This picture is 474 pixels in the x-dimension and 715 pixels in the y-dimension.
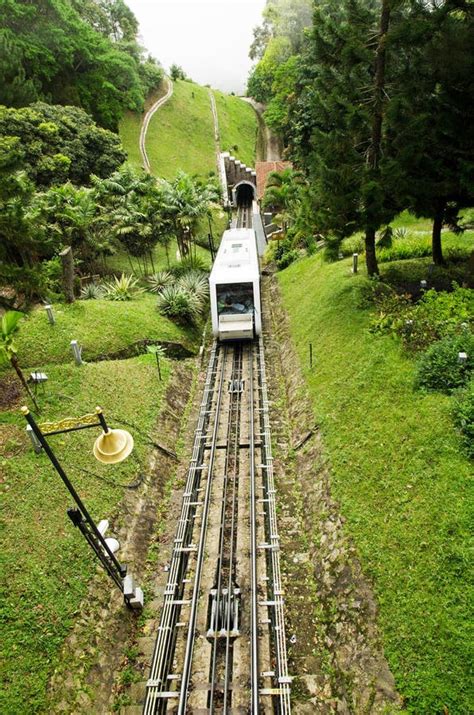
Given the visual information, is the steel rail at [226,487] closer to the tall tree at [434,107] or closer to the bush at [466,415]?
the bush at [466,415]

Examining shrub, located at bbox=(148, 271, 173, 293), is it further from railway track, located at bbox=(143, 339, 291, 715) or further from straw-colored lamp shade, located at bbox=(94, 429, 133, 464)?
straw-colored lamp shade, located at bbox=(94, 429, 133, 464)

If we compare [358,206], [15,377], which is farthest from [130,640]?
[358,206]

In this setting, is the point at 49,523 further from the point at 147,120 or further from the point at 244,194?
the point at 147,120

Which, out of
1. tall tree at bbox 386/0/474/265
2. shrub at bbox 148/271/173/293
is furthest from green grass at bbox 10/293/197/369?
tall tree at bbox 386/0/474/265

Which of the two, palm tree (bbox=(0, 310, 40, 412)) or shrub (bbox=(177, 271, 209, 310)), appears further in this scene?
shrub (bbox=(177, 271, 209, 310))

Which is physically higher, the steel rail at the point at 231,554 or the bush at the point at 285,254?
the bush at the point at 285,254

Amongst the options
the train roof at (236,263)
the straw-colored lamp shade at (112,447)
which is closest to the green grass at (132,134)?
the train roof at (236,263)

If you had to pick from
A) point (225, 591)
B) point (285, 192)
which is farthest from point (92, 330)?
point (285, 192)
